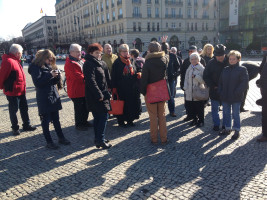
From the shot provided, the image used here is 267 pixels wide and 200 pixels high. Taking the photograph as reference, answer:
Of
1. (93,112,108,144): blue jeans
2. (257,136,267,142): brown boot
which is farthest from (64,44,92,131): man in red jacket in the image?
(257,136,267,142): brown boot

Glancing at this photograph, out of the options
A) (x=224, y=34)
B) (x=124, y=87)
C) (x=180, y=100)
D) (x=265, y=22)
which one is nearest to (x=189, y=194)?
(x=124, y=87)

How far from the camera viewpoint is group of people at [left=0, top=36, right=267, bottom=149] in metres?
4.45

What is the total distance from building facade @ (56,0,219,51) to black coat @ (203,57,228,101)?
154 ft

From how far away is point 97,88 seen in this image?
14.0 ft

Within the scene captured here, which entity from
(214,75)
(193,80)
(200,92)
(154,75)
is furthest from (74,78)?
(214,75)

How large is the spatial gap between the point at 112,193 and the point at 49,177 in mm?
1133

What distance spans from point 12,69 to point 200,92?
426 centimetres

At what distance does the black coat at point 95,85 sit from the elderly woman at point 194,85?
6.79 feet

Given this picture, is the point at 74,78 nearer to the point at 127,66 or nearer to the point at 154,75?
the point at 127,66

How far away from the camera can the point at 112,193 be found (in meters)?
3.21

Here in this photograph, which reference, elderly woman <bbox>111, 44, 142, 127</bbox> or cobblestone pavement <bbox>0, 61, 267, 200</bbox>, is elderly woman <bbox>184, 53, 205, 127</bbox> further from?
elderly woman <bbox>111, 44, 142, 127</bbox>

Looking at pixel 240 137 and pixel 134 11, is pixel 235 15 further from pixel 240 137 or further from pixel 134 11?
pixel 240 137

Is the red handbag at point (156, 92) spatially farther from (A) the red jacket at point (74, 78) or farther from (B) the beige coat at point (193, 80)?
(A) the red jacket at point (74, 78)

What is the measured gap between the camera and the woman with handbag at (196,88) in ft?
17.7
